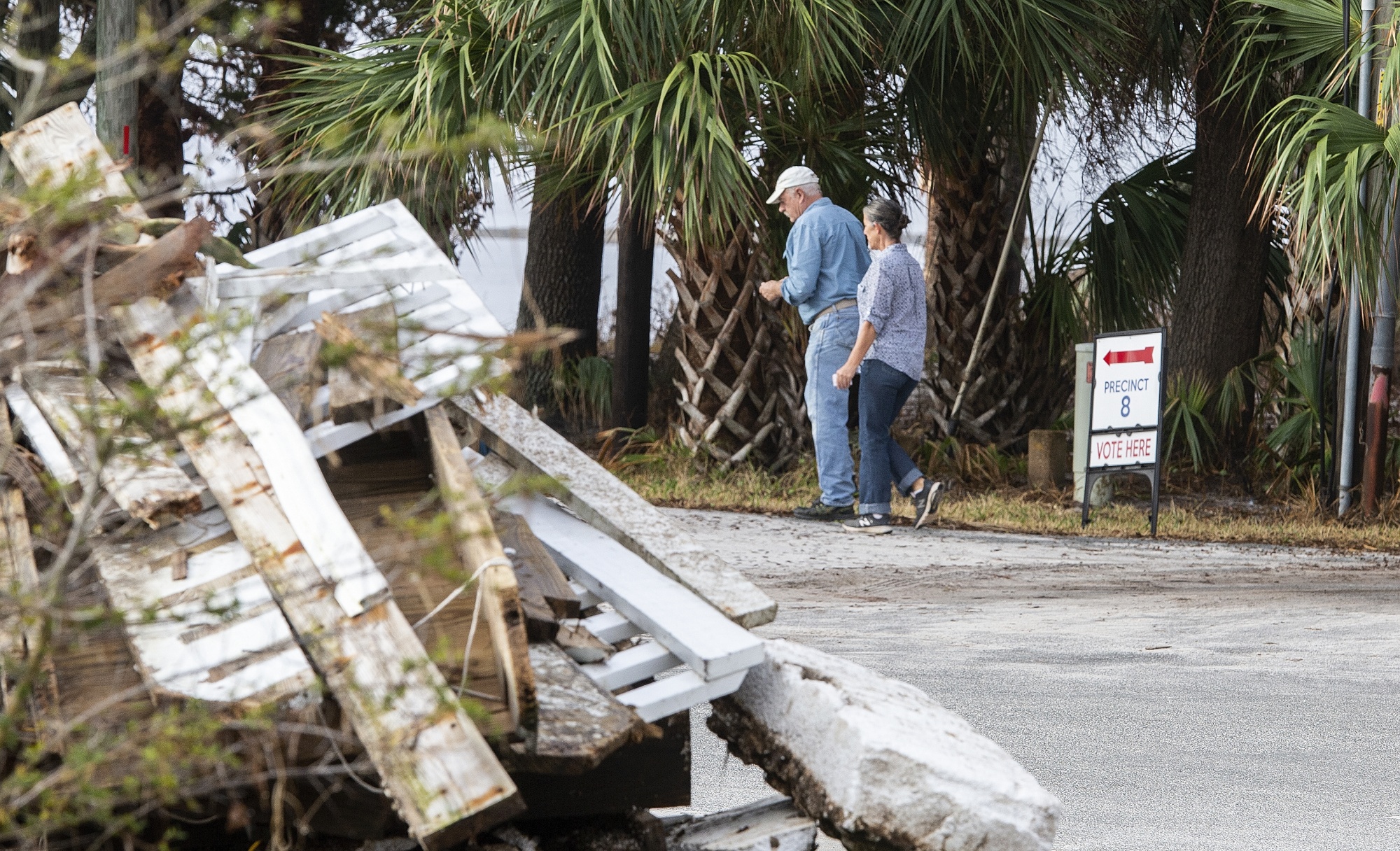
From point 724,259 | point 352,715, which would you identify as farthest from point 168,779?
point 724,259

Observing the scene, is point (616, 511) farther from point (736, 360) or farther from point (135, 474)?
point (736, 360)

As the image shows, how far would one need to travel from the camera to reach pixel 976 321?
30.7 feet

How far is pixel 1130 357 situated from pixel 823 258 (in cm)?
184

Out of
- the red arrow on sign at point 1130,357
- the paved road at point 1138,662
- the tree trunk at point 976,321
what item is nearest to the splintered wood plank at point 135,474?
the paved road at point 1138,662

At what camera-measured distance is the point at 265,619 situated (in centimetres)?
224

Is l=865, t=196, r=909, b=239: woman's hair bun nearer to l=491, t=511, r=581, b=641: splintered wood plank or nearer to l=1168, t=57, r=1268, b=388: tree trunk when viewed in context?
l=1168, t=57, r=1268, b=388: tree trunk

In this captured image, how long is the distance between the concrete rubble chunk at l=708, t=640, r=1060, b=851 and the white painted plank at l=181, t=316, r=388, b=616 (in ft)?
2.78

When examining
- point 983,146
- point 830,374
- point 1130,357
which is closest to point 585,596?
point 830,374

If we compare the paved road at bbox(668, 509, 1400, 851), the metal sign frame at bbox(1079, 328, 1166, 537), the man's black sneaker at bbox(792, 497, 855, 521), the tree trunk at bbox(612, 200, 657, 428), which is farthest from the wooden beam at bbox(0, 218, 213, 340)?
the tree trunk at bbox(612, 200, 657, 428)

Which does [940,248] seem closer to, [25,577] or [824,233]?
[824,233]

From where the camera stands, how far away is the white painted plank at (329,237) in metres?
3.24

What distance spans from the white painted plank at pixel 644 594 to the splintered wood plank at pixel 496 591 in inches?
5.0

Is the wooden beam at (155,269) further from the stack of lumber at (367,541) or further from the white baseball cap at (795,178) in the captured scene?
the white baseball cap at (795,178)

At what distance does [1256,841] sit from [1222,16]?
6.65 meters
